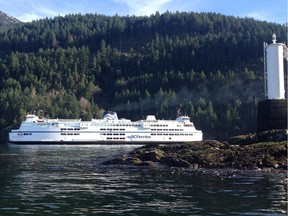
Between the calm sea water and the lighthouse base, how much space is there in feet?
63.6

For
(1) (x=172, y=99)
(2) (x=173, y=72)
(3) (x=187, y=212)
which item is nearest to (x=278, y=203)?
(3) (x=187, y=212)

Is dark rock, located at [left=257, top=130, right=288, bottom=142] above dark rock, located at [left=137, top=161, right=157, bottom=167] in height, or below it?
above

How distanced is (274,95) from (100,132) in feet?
238

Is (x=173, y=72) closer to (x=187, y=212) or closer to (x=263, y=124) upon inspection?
(x=263, y=124)


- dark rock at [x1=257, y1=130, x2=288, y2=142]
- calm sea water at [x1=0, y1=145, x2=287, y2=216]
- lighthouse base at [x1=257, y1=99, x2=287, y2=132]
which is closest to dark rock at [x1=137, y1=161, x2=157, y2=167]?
calm sea water at [x1=0, y1=145, x2=287, y2=216]

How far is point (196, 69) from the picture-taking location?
642 feet

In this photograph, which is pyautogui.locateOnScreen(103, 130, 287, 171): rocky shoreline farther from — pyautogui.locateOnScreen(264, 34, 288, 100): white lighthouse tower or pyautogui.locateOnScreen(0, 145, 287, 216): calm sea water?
pyautogui.locateOnScreen(264, 34, 288, 100): white lighthouse tower

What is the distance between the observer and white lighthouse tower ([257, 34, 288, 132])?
5210cm

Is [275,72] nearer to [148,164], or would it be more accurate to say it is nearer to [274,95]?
[274,95]

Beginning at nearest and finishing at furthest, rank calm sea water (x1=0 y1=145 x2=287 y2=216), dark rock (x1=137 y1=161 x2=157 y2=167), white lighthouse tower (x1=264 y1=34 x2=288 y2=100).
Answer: calm sea water (x1=0 y1=145 x2=287 y2=216)
dark rock (x1=137 y1=161 x2=157 y2=167)
white lighthouse tower (x1=264 y1=34 x2=288 y2=100)

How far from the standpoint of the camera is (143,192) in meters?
25.5

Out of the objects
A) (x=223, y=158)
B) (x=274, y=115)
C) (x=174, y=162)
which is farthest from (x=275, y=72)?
(x=174, y=162)

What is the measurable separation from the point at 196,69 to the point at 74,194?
6855 inches

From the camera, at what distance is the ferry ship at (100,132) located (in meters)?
117
